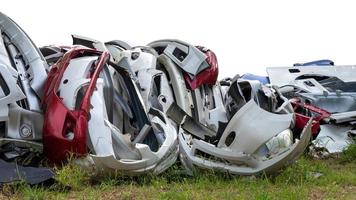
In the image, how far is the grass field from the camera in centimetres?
449

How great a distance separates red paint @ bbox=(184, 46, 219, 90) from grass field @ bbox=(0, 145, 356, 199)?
6.38 feet

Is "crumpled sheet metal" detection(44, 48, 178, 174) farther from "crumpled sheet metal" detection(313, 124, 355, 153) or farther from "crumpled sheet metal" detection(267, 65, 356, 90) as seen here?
"crumpled sheet metal" detection(267, 65, 356, 90)

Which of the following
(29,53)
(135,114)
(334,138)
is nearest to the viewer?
(29,53)

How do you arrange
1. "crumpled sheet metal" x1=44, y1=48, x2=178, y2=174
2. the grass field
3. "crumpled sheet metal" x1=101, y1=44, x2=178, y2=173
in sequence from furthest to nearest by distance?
"crumpled sheet metal" x1=101, y1=44, x2=178, y2=173
"crumpled sheet metal" x1=44, y1=48, x2=178, y2=174
the grass field

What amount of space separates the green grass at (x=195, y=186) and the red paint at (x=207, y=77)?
1951 millimetres

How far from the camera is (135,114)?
20.8 feet

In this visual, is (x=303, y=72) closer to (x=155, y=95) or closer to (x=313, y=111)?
(x=313, y=111)

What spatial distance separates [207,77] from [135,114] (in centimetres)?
155

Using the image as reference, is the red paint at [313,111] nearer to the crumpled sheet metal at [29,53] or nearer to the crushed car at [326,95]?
the crushed car at [326,95]

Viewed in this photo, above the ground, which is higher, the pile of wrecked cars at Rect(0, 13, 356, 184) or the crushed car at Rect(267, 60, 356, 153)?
the pile of wrecked cars at Rect(0, 13, 356, 184)

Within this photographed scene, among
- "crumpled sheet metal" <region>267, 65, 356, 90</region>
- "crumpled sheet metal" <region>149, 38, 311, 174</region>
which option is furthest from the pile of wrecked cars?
"crumpled sheet metal" <region>267, 65, 356, 90</region>

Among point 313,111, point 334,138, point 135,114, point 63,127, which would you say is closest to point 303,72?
point 313,111

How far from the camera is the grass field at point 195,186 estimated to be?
14.7 feet

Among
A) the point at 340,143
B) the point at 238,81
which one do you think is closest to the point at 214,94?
the point at 238,81
